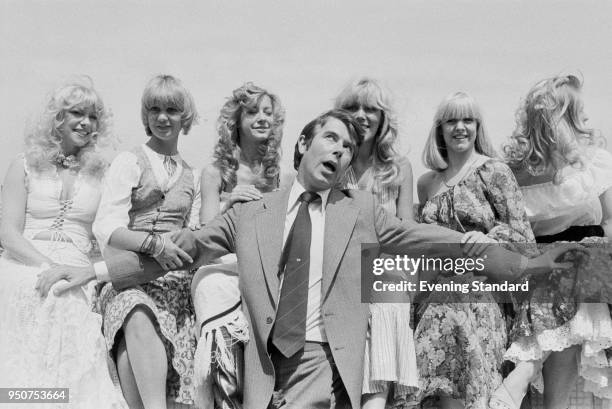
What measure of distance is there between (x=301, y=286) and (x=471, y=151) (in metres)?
1.78

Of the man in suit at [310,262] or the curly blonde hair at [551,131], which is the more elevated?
the curly blonde hair at [551,131]

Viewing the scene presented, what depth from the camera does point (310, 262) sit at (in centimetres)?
459

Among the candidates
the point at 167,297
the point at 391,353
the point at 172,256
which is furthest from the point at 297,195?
the point at 167,297

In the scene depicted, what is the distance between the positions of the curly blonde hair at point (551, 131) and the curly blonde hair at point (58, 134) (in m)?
2.75

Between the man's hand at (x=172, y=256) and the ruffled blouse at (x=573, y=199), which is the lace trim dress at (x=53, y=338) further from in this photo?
the ruffled blouse at (x=573, y=199)

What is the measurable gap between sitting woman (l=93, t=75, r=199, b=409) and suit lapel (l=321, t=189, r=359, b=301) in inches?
32.6

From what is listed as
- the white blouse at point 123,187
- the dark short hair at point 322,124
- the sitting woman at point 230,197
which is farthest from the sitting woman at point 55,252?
the dark short hair at point 322,124

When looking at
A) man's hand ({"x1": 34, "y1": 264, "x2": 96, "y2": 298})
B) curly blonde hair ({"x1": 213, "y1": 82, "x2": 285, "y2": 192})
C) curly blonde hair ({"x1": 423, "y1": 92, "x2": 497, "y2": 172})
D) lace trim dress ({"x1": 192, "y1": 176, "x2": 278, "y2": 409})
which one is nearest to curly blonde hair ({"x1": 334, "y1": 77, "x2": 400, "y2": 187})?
curly blonde hair ({"x1": 423, "y1": 92, "x2": 497, "y2": 172})

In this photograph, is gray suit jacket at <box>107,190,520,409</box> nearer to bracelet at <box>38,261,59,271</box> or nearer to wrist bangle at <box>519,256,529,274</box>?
wrist bangle at <box>519,256,529,274</box>

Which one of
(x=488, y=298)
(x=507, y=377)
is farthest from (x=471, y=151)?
(x=507, y=377)

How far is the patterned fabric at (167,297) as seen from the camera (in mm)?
5105

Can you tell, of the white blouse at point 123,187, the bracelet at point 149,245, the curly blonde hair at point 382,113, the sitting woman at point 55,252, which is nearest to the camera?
the bracelet at point 149,245

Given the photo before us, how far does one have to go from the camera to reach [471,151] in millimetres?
5703

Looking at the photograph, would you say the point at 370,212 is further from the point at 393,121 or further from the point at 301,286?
the point at 393,121
